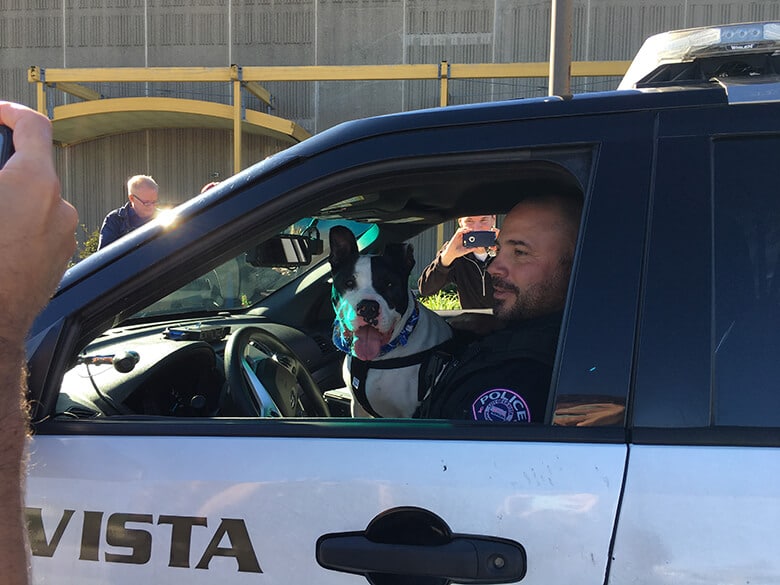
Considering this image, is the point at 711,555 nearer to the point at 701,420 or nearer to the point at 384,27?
the point at 701,420

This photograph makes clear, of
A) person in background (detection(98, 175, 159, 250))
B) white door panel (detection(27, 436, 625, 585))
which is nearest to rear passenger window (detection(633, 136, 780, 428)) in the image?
white door panel (detection(27, 436, 625, 585))

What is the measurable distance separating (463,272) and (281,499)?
2417 millimetres

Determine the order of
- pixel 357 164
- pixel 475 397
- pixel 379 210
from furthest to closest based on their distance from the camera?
pixel 379 210
pixel 475 397
pixel 357 164

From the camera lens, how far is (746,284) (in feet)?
4.05

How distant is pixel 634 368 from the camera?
48.1 inches

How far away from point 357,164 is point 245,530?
30.9 inches

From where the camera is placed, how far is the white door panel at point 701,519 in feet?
3.68

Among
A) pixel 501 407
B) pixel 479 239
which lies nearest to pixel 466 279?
pixel 479 239

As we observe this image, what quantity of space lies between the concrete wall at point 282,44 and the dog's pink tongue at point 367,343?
44.0 feet

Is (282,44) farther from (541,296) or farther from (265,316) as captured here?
(541,296)

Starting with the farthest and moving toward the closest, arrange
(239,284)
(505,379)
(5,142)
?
(239,284) < (505,379) < (5,142)

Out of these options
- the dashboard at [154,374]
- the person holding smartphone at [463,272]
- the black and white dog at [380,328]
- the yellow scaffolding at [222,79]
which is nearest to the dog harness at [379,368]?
the black and white dog at [380,328]

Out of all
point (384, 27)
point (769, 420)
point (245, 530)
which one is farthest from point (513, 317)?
point (384, 27)

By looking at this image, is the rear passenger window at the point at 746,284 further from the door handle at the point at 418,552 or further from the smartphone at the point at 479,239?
the smartphone at the point at 479,239
